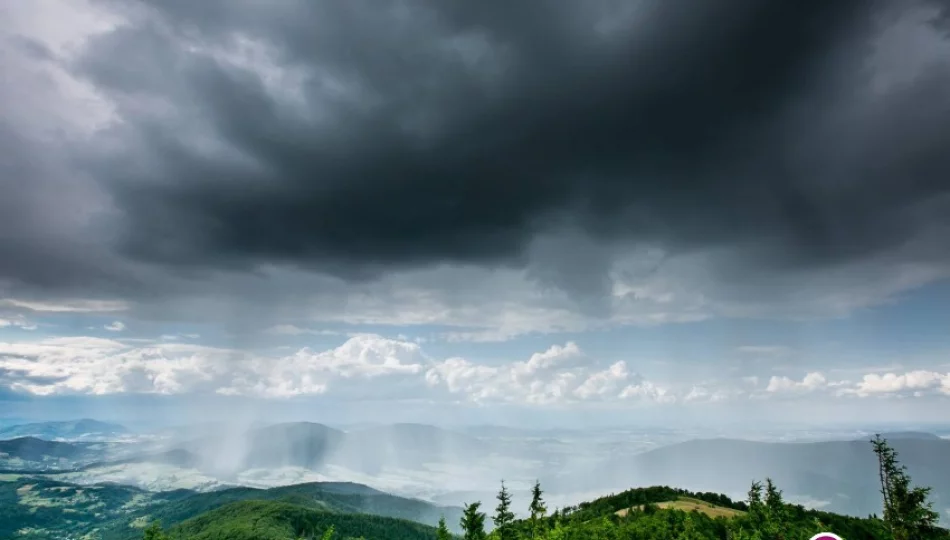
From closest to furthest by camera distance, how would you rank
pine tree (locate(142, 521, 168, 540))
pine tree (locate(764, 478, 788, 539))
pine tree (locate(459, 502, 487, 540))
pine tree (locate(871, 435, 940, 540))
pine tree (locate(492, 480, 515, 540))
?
1. pine tree (locate(459, 502, 487, 540))
2. pine tree (locate(492, 480, 515, 540))
3. pine tree (locate(142, 521, 168, 540))
4. pine tree (locate(871, 435, 940, 540))
5. pine tree (locate(764, 478, 788, 539))

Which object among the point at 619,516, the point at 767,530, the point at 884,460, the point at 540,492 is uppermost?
the point at 884,460

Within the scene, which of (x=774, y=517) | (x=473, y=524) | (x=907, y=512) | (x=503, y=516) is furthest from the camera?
(x=774, y=517)

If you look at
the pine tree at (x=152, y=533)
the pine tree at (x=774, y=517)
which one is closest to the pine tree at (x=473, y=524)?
the pine tree at (x=152, y=533)

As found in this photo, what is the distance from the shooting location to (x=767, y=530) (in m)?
119

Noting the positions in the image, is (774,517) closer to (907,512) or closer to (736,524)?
(736,524)

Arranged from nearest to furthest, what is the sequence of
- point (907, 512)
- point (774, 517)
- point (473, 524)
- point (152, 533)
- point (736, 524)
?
point (473, 524) → point (152, 533) → point (907, 512) → point (774, 517) → point (736, 524)

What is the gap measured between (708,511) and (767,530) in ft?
215

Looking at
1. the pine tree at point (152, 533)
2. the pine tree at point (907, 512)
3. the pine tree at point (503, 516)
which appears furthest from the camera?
the pine tree at point (907, 512)

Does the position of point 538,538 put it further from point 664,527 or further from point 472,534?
point 664,527

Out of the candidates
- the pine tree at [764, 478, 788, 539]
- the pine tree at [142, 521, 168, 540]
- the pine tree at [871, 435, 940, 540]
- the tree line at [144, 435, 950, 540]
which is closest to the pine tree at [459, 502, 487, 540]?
the tree line at [144, 435, 950, 540]

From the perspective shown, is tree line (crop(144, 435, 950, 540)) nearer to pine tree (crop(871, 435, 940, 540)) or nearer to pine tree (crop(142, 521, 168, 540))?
pine tree (crop(871, 435, 940, 540))

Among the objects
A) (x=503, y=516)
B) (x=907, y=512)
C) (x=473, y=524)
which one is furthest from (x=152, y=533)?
(x=907, y=512)

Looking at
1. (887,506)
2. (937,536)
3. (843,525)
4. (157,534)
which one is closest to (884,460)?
(887,506)

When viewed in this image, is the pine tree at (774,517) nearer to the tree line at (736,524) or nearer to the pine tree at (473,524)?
the tree line at (736,524)
